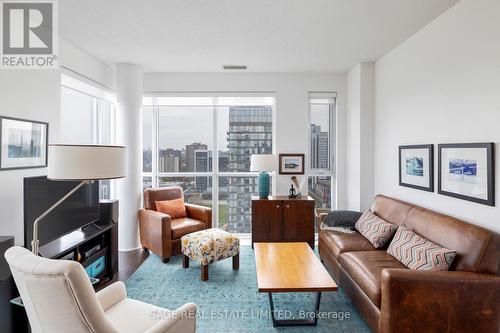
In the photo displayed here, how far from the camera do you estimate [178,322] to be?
155 cm

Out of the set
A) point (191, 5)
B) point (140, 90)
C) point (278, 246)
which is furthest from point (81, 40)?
point (278, 246)

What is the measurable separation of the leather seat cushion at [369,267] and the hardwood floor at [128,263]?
2410mm

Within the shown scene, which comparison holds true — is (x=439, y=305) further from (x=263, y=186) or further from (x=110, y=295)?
(x=263, y=186)

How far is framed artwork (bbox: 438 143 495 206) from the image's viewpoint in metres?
2.13

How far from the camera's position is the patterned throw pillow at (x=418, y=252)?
6.82 ft

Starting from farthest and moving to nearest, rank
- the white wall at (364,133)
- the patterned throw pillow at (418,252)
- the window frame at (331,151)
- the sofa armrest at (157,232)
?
the window frame at (331,151) < the white wall at (364,133) < the sofa armrest at (157,232) < the patterned throw pillow at (418,252)

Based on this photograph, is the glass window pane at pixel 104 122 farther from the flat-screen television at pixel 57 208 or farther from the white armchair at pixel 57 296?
the white armchair at pixel 57 296

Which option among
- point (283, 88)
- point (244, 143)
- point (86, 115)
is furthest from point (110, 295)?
point (283, 88)

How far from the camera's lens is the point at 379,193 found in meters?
3.94

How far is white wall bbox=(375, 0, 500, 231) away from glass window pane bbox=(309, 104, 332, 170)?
1088 millimetres

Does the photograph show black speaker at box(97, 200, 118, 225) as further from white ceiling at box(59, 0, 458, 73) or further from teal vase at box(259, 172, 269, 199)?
teal vase at box(259, 172, 269, 199)

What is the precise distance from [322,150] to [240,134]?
1410 millimetres

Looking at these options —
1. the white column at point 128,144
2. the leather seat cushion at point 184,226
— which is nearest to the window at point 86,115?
the white column at point 128,144

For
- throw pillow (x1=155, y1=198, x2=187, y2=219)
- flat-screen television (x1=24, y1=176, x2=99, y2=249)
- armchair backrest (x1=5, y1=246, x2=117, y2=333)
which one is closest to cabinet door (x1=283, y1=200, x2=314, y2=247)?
throw pillow (x1=155, y1=198, x2=187, y2=219)
